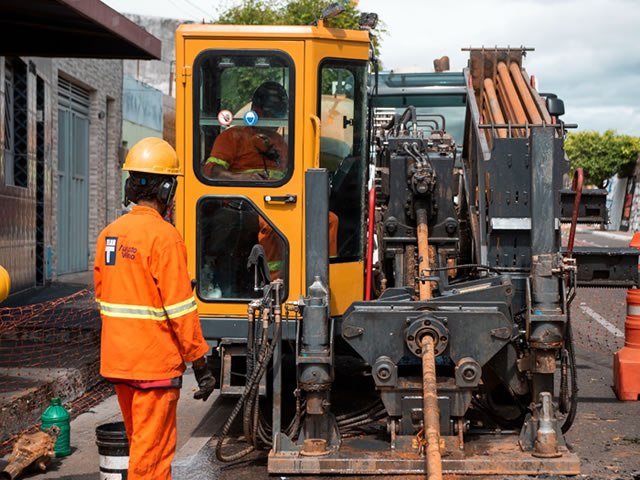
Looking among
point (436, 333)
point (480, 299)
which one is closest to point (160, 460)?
point (436, 333)

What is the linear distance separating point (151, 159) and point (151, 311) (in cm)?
80

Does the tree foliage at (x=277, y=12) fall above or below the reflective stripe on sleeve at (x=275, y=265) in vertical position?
above

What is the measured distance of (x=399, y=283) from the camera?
24.6 feet

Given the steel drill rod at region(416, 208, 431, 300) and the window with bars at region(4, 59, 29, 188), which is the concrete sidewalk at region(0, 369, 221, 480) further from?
the window with bars at region(4, 59, 29, 188)

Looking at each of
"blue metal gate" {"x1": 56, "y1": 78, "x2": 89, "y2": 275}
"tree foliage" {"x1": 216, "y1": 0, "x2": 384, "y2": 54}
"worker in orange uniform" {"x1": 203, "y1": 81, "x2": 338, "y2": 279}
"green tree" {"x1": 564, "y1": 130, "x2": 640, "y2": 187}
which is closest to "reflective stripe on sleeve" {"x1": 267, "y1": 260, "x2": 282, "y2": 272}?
"worker in orange uniform" {"x1": 203, "y1": 81, "x2": 338, "y2": 279}

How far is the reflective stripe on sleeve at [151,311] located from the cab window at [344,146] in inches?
Answer: 96.9

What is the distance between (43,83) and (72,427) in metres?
10.1

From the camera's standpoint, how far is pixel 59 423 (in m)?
7.03

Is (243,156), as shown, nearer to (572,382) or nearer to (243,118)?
(243,118)

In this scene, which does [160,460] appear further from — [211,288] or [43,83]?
[43,83]

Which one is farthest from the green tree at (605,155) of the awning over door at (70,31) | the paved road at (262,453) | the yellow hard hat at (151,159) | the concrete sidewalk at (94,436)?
the yellow hard hat at (151,159)

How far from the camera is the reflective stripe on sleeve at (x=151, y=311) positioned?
16.0 feet

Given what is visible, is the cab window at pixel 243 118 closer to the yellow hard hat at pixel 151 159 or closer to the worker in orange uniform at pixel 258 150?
the worker in orange uniform at pixel 258 150

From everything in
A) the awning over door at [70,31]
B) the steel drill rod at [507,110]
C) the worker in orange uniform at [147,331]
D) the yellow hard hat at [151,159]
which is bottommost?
the worker in orange uniform at [147,331]
